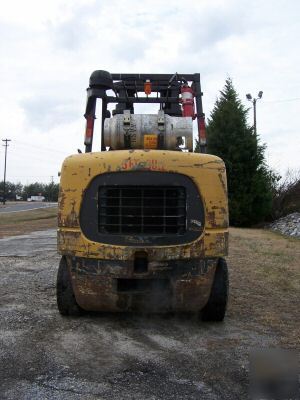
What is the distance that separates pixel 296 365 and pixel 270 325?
124cm

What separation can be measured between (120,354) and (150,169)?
1691 mm

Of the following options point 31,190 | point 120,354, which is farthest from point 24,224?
point 31,190

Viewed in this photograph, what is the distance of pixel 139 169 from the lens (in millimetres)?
4898

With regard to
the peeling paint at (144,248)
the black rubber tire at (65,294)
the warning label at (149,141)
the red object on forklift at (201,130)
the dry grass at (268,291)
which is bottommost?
the dry grass at (268,291)

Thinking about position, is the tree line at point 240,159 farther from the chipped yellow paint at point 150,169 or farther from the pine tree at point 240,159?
the chipped yellow paint at point 150,169

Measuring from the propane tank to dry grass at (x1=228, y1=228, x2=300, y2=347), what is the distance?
2.40 meters

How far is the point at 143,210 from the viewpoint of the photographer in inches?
197

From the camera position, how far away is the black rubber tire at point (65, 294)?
540 centimetres

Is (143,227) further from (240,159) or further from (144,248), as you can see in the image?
(240,159)

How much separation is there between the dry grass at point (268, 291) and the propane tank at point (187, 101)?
7.88 feet

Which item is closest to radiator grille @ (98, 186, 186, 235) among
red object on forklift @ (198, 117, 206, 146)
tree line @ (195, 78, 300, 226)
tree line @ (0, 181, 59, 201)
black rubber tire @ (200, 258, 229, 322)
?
black rubber tire @ (200, 258, 229, 322)

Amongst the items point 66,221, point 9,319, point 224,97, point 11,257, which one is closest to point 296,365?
point 66,221

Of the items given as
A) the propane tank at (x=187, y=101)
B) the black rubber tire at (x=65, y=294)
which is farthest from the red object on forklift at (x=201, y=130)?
the black rubber tire at (x=65, y=294)

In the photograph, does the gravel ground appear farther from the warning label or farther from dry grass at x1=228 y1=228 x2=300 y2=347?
the warning label
